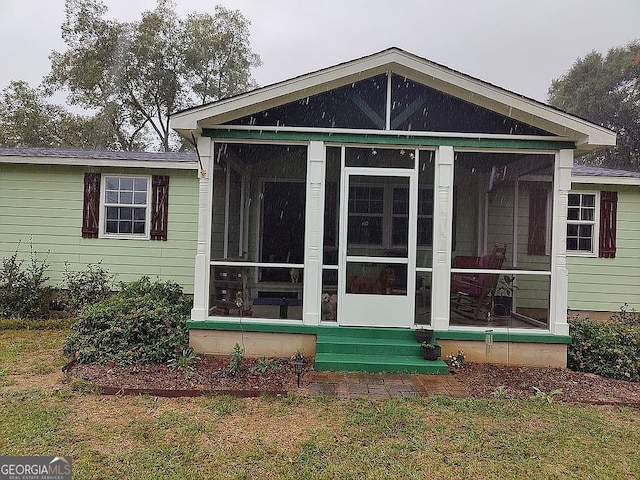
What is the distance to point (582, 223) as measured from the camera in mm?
8391

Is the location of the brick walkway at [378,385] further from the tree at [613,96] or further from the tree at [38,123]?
the tree at [613,96]

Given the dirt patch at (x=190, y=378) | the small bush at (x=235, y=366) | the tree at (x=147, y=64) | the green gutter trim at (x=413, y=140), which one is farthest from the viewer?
the tree at (x=147, y=64)

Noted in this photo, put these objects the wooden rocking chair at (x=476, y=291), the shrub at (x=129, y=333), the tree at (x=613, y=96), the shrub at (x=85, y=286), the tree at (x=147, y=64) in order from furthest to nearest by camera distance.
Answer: the tree at (x=613, y=96) → the tree at (x=147, y=64) → the shrub at (x=85, y=286) → the wooden rocking chair at (x=476, y=291) → the shrub at (x=129, y=333)

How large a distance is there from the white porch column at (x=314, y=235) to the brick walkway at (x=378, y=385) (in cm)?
88

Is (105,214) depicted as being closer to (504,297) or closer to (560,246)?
(504,297)

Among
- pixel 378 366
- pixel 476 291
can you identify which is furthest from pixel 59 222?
pixel 476 291

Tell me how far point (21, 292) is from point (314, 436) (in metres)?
6.63

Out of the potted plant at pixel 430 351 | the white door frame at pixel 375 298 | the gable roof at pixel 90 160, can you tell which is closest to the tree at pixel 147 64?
the gable roof at pixel 90 160

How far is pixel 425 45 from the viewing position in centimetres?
3338

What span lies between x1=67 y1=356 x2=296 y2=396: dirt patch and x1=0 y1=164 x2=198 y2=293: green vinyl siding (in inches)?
137

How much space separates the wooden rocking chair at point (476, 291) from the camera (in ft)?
21.3

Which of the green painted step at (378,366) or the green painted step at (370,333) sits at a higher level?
the green painted step at (370,333)

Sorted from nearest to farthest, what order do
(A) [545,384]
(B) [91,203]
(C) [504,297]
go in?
(A) [545,384] < (C) [504,297] < (B) [91,203]

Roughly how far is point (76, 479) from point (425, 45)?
3526 centimetres
